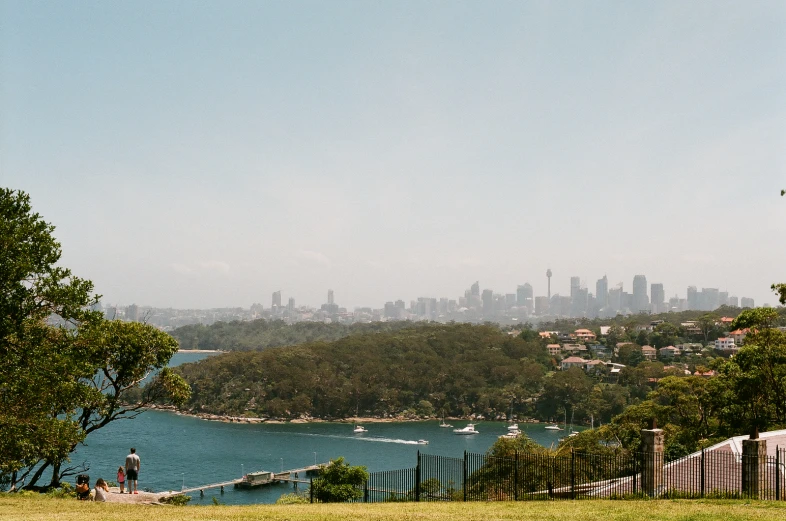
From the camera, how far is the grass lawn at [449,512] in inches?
454

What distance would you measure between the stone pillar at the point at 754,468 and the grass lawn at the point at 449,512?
1.27 metres

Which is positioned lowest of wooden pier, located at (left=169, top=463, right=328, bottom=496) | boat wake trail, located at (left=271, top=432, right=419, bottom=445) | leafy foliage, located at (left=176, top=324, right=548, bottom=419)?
boat wake trail, located at (left=271, top=432, right=419, bottom=445)

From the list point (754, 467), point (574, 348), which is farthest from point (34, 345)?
point (574, 348)

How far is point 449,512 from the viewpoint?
13.2 m

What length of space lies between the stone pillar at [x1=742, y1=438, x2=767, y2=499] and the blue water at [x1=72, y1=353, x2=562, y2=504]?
45.1 meters

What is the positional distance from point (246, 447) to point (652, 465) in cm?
7472

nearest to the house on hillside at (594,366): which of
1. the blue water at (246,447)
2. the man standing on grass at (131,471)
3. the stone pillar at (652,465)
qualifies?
the blue water at (246,447)

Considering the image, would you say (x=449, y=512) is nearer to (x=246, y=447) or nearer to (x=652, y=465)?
(x=652, y=465)

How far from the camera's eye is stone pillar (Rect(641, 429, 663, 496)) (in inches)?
624

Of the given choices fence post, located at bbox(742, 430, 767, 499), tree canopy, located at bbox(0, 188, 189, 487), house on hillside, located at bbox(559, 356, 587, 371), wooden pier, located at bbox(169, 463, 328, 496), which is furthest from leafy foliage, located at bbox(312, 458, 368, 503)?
house on hillside, located at bbox(559, 356, 587, 371)

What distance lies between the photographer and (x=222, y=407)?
111438 millimetres

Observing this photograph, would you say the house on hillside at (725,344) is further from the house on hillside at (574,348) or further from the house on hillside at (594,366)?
the house on hillside at (574,348)

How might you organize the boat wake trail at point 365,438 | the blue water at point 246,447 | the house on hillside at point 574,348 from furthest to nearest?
the house on hillside at point 574,348, the boat wake trail at point 365,438, the blue water at point 246,447

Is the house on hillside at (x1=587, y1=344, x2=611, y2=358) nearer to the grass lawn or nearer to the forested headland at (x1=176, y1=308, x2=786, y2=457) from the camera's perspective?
the forested headland at (x1=176, y1=308, x2=786, y2=457)
